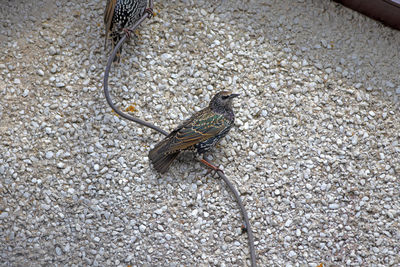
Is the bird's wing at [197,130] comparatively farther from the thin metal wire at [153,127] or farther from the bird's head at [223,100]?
the thin metal wire at [153,127]

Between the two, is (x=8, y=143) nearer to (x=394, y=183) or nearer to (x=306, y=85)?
(x=306, y=85)

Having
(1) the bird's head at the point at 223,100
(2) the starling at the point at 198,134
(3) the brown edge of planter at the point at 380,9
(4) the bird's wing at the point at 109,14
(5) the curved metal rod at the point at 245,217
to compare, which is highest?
(3) the brown edge of planter at the point at 380,9

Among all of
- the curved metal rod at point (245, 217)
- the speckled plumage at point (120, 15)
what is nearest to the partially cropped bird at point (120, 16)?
the speckled plumage at point (120, 15)

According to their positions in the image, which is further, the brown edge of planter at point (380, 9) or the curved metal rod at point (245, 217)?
the brown edge of planter at point (380, 9)

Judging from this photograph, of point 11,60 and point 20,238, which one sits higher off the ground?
point 11,60

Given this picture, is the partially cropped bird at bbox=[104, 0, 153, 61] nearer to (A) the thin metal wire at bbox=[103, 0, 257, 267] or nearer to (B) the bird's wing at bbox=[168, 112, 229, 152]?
(A) the thin metal wire at bbox=[103, 0, 257, 267]

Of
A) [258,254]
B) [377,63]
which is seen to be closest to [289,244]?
[258,254]

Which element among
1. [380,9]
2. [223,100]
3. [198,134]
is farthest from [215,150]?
[380,9]
